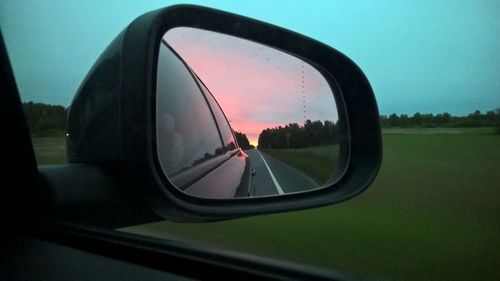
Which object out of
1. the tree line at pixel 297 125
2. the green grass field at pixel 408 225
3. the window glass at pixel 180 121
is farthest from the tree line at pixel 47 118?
the green grass field at pixel 408 225

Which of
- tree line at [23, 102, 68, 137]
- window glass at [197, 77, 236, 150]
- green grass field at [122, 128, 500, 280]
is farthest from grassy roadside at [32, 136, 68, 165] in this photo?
window glass at [197, 77, 236, 150]

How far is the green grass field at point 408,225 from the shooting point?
290cm

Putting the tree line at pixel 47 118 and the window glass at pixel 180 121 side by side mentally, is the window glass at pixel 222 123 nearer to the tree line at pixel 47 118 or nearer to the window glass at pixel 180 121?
the window glass at pixel 180 121

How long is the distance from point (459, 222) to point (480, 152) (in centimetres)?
49

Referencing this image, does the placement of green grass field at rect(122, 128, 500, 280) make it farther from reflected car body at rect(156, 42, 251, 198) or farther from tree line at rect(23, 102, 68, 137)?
tree line at rect(23, 102, 68, 137)

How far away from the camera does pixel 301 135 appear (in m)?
3.24

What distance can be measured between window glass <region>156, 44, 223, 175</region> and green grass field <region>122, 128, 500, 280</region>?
690mm

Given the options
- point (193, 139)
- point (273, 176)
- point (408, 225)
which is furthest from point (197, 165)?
point (408, 225)

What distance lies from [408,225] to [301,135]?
0.99 m

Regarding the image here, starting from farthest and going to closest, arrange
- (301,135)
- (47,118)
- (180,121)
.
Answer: (47,118), (301,135), (180,121)

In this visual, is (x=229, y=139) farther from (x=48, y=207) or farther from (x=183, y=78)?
(x=48, y=207)

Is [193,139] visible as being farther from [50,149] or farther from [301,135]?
[50,149]

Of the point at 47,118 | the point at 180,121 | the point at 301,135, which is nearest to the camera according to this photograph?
the point at 180,121

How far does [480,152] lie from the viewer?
3.21m
